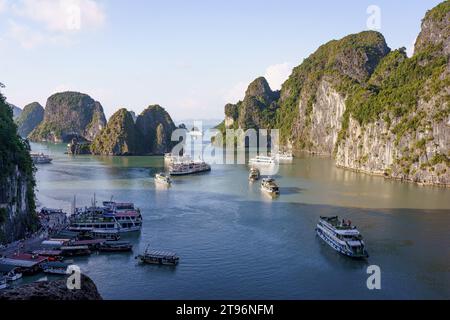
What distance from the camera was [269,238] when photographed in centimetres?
4575

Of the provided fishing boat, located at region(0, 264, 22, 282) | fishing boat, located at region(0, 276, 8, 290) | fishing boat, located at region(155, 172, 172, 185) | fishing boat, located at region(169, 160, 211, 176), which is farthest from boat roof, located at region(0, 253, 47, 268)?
fishing boat, located at region(169, 160, 211, 176)

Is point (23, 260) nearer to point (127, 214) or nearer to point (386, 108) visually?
point (127, 214)

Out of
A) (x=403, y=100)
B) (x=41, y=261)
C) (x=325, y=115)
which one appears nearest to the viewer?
(x=41, y=261)

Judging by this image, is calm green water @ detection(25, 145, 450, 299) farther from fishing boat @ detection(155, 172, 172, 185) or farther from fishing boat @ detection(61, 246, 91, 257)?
fishing boat @ detection(155, 172, 172, 185)

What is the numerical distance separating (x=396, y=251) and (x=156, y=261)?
19.7 meters

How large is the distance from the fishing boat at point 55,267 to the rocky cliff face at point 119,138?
103 m

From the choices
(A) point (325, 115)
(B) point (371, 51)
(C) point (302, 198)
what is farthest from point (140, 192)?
(B) point (371, 51)

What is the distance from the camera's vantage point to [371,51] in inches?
6117

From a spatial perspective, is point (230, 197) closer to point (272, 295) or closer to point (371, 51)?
point (272, 295)

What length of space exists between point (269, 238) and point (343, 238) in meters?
7.06

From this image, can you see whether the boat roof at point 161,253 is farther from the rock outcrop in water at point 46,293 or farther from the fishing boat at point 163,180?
the fishing boat at point 163,180

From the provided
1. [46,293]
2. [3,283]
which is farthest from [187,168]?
[46,293]

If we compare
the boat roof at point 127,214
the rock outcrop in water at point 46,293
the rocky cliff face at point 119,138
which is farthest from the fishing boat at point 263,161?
the rock outcrop in water at point 46,293

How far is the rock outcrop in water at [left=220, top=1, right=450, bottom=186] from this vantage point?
277ft
